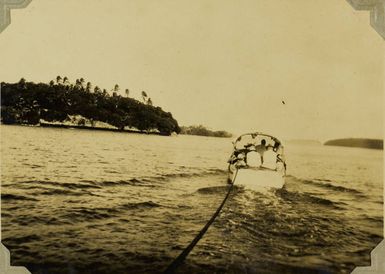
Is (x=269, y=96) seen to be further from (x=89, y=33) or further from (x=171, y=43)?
(x=89, y=33)

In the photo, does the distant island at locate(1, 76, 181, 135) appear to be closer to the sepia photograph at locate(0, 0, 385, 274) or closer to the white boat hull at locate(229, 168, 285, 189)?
the sepia photograph at locate(0, 0, 385, 274)

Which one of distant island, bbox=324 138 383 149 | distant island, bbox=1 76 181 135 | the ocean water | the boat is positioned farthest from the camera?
the boat

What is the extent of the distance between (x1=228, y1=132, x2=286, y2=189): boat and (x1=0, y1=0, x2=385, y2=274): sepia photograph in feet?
2.17

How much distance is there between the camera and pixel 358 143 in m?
5.08

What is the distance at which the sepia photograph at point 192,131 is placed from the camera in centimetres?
467

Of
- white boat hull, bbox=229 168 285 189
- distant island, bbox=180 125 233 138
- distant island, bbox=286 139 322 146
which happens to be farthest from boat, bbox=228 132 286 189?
distant island, bbox=180 125 233 138

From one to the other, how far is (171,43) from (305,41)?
1.79 m

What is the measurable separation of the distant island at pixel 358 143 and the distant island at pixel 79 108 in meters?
2.17

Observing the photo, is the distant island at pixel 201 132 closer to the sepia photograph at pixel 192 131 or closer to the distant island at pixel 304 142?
the sepia photograph at pixel 192 131

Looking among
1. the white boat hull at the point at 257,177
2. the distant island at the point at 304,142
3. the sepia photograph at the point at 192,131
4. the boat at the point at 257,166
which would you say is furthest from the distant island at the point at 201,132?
the white boat hull at the point at 257,177

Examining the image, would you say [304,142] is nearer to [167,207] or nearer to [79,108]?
[167,207]

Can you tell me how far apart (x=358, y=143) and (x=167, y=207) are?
271cm

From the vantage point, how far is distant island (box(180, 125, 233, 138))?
558cm

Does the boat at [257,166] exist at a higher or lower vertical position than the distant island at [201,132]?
lower
